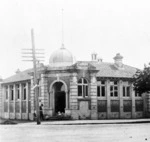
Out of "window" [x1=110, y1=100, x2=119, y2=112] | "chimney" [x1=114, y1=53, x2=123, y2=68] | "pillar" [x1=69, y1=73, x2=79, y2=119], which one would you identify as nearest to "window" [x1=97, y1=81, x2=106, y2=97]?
"window" [x1=110, y1=100, x2=119, y2=112]

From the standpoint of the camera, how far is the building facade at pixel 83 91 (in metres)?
38.4

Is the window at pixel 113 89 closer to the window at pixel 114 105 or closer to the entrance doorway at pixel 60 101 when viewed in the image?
the window at pixel 114 105

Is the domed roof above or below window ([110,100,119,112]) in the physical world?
above

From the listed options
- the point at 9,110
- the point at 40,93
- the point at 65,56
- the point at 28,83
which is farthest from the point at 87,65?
the point at 9,110

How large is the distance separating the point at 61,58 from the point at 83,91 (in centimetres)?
415

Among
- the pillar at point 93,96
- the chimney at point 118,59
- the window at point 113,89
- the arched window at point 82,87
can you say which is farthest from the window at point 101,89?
the chimney at point 118,59

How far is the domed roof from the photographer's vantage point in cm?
3956

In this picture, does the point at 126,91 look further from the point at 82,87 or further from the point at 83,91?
the point at 82,87

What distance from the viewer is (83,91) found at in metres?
39.1

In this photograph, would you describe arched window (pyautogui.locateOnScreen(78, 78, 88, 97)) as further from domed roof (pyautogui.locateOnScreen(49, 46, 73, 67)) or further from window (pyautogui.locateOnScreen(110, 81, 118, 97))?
window (pyautogui.locateOnScreen(110, 81, 118, 97))

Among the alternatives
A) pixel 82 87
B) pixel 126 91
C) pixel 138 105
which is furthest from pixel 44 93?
pixel 138 105

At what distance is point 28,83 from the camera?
148ft

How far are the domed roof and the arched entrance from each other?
81.9 inches

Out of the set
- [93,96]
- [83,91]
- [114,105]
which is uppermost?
[83,91]
